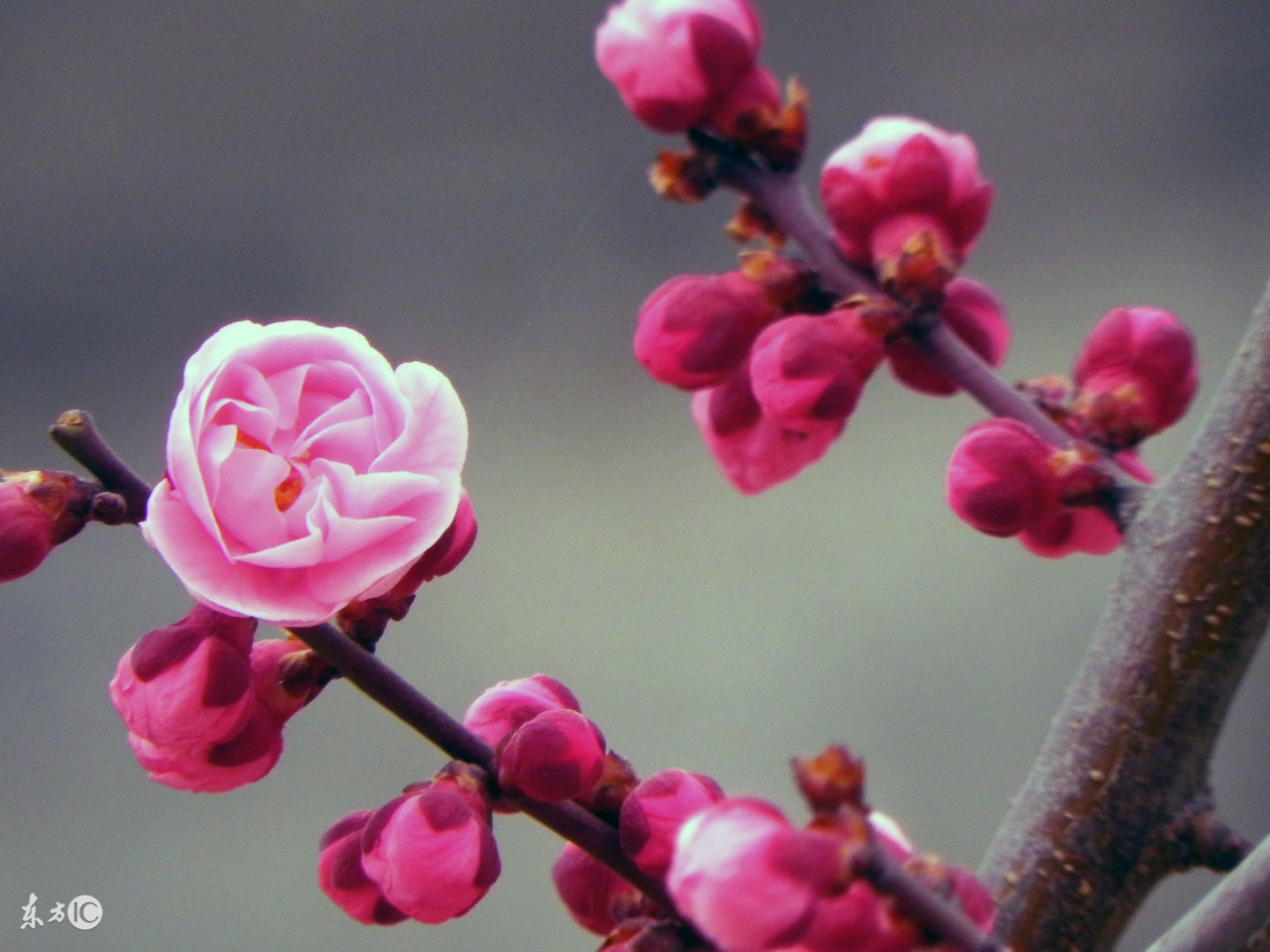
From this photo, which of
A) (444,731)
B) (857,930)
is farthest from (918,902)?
(444,731)

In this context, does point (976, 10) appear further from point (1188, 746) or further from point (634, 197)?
point (1188, 746)

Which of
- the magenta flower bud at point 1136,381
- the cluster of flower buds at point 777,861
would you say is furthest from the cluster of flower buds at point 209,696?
the magenta flower bud at point 1136,381

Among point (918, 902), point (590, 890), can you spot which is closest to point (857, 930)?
point (918, 902)

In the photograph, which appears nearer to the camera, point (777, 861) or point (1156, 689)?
point (777, 861)

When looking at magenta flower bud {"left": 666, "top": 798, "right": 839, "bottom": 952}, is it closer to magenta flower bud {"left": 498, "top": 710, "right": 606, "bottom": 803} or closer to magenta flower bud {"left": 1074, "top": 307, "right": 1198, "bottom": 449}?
magenta flower bud {"left": 498, "top": 710, "right": 606, "bottom": 803}

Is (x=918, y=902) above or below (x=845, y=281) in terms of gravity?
below

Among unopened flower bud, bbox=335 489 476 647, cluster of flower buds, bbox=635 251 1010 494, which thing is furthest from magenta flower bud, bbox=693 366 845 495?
unopened flower bud, bbox=335 489 476 647

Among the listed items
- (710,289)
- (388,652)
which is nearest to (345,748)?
(388,652)

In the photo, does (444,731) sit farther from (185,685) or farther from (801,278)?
(801,278)
